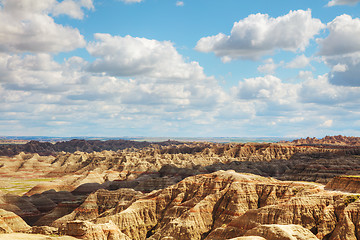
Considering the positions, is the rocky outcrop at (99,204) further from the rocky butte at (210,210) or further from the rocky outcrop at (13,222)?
the rocky outcrop at (13,222)

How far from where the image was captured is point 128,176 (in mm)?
193375

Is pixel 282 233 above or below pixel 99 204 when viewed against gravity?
above

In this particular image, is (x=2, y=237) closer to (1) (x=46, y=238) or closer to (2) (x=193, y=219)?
(1) (x=46, y=238)

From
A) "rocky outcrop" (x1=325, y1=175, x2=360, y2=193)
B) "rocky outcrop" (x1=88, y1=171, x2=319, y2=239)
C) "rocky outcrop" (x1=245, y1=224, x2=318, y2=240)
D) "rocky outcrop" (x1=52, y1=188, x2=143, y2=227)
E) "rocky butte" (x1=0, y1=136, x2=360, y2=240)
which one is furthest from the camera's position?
"rocky outcrop" (x1=52, y1=188, x2=143, y2=227)

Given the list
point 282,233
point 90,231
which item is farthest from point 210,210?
point 282,233

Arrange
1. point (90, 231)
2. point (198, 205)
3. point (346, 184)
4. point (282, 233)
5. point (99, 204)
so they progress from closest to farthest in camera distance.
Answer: point (282, 233) < point (90, 231) < point (346, 184) < point (198, 205) < point (99, 204)

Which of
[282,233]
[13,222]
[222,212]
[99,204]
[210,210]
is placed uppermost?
[282,233]

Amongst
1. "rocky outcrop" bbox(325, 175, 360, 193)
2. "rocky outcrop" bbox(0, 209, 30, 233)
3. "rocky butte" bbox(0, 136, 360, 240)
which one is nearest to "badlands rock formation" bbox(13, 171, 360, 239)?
"rocky butte" bbox(0, 136, 360, 240)

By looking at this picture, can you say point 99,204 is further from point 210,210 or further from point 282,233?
point 282,233

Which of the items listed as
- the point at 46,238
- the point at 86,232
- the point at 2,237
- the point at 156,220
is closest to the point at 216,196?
the point at 156,220

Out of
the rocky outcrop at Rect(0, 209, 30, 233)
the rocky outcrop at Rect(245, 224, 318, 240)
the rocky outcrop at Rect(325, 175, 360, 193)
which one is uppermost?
the rocky outcrop at Rect(325, 175, 360, 193)

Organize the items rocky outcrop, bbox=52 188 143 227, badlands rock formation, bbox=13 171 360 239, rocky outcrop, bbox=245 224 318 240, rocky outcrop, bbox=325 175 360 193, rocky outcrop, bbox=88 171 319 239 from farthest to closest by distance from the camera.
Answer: rocky outcrop, bbox=52 188 143 227, rocky outcrop, bbox=88 171 319 239, rocky outcrop, bbox=325 175 360 193, badlands rock formation, bbox=13 171 360 239, rocky outcrop, bbox=245 224 318 240

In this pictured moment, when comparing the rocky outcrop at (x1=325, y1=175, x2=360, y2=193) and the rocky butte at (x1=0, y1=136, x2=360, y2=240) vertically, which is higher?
the rocky outcrop at (x1=325, y1=175, x2=360, y2=193)

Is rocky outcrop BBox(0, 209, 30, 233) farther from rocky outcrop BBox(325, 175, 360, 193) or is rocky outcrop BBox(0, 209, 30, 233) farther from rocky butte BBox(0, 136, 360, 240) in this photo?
rocky outcrop BBox(325, 175, 360, 193)
